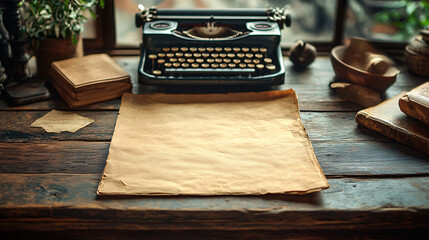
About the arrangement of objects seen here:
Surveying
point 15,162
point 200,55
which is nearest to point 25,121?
point 15,162

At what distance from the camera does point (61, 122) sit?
1423 mm

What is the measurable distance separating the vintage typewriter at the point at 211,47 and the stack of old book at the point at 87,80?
101mm

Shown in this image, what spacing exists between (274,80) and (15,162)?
100 centimetres

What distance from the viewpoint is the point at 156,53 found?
174cm

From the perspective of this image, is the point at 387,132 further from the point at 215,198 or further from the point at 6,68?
the point at 6,68

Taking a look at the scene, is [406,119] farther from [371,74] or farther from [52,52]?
[52,52]

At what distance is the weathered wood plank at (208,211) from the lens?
1003mm

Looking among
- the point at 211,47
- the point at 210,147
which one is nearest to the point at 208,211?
the point at 210,147

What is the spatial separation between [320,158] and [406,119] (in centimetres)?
38

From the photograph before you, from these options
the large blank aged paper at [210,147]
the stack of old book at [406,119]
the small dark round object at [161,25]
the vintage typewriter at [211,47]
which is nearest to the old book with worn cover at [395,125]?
the stack of old book at [406,119]

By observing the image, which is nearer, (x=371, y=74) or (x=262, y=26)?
(x=371, y=74)

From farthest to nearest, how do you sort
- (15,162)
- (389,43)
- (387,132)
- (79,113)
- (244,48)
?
(389,43) < (244,48) < (79,113) < (387,132) < (15,162)

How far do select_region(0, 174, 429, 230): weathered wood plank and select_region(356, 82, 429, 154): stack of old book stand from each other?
279mm

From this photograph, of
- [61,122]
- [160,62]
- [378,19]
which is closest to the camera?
[61,122]
